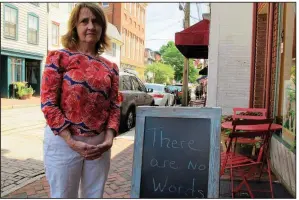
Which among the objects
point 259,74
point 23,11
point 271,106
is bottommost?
point 271,106

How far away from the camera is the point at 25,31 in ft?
65.5

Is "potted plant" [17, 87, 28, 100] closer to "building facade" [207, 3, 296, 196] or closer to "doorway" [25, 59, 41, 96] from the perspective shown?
"doorway" [25, 59, 41, 96]

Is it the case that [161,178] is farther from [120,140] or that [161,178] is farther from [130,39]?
[130,39]

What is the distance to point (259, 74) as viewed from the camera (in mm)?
7277

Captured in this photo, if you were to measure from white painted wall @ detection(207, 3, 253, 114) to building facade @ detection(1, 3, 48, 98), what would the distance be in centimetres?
1357

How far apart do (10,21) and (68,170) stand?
61.4 feet

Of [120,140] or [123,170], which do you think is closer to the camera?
[123,170]

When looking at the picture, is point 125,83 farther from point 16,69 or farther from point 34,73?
point 34,73

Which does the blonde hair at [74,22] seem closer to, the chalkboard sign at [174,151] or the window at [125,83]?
the chalkboard sign at [174,151]

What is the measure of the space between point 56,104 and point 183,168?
1.12 metres

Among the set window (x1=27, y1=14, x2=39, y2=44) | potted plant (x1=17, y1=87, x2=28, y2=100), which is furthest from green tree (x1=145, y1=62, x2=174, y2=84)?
potted plant (x1=17, y1=87, x2=28, y2=100)

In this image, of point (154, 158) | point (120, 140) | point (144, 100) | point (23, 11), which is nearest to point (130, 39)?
point (23, 11)

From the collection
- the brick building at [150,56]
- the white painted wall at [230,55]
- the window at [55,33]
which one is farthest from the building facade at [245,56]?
the brick building at [150,56]

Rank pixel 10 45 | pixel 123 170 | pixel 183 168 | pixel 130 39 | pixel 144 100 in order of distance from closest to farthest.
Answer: pixel 183 168, pixel 123 170, pixel 144 100, pixel 10 45, pixel 130 39
